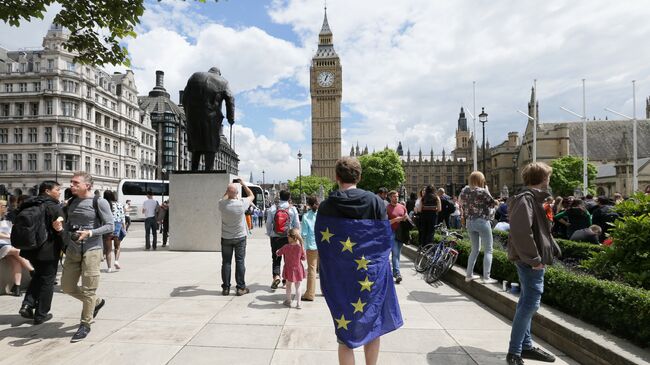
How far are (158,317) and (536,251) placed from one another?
484 cm

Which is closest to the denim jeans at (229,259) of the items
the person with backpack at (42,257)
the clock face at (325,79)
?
the person with backpack at (42,257)

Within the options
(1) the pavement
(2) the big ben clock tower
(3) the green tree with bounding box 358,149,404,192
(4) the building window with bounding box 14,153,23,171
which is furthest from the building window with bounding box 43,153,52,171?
(2) the big ben clock tower

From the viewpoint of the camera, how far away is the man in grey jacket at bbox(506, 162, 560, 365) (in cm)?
417

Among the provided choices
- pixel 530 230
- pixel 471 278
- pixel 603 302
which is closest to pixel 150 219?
pixel 471 278

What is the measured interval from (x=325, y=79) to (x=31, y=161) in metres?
88.6

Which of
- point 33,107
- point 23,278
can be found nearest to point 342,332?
point 23,278

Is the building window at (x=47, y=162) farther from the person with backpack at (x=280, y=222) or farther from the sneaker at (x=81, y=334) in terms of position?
the sneaker at (x=81, y=334)

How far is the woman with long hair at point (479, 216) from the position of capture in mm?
7273

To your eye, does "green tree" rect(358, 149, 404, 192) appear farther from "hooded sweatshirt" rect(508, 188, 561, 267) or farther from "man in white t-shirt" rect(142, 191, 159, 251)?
"hooded sweatshirt" rect(508, 188, 561, 267)

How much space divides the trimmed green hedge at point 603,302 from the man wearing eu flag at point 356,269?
8.40ft

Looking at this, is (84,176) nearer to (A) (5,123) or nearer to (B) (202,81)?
(B) (202,81)

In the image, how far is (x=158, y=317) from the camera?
5793 mm

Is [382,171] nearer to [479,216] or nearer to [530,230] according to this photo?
[479,216]

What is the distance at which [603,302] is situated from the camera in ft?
15.1
